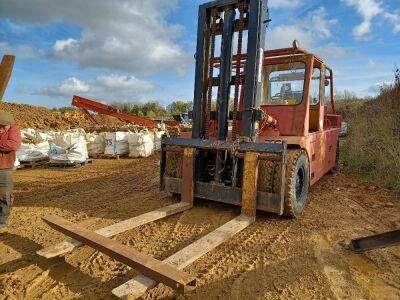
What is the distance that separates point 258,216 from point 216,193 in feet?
2.11

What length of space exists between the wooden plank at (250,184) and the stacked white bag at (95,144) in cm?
834

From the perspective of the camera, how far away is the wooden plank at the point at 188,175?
4.65m

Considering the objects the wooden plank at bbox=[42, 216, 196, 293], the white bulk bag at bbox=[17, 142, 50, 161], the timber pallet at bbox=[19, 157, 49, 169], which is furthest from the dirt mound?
the wooden plank at bbox=[42, 216, 196, 293]

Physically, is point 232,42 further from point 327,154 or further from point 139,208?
point 327,154

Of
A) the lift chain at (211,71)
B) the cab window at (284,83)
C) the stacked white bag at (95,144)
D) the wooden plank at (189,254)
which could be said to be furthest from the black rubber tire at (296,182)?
the stacked white bag at (95,144)

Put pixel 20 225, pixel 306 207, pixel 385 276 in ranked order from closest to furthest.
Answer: pixel 385 276 < pixel 20 225 < pixel 306 207

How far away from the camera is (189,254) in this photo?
304 cm

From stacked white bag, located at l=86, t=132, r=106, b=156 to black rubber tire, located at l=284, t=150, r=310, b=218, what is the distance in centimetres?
835

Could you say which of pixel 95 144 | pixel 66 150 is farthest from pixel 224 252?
pixel 95 144

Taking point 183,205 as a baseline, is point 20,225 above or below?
below

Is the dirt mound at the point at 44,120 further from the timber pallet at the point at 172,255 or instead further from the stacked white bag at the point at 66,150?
the timber pallet at the point at 172,255

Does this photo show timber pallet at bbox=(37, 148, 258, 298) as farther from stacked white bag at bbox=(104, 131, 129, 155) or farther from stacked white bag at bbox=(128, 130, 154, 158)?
stacked white bag at bbox=(104, 131, 129, 155)

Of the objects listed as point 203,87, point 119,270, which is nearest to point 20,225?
point 119,270

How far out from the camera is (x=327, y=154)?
6.69 metres
